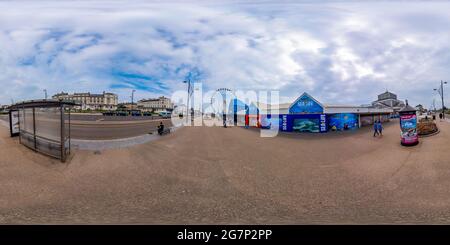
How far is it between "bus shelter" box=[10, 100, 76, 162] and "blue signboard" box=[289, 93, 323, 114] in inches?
564

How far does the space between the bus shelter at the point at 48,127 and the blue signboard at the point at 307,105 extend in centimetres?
1434

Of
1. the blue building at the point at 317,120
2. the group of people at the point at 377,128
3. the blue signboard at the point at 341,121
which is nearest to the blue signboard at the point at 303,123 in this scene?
the blue building at the point at 317,120

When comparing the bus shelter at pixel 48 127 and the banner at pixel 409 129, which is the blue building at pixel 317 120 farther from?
the bus shelter at pixel 48 127

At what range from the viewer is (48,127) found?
6.09 m

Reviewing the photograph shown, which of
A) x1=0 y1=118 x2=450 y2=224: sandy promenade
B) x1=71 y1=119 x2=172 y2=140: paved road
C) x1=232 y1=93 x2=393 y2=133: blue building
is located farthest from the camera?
x1=232 y1=93 x2=393 y2=133: blue building

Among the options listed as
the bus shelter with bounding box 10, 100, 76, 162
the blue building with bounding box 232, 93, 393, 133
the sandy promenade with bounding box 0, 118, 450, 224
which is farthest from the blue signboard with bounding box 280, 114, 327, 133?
the bus shelter with bounding box 10, 100, 76, 162

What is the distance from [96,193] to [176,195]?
143 centimetres

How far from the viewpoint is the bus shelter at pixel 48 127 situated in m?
5.47

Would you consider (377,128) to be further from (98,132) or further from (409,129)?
(98,132)

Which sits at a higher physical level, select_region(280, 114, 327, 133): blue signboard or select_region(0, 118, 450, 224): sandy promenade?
select_region(280, 114, 327, 133): blue signboard

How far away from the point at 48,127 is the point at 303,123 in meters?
11.6

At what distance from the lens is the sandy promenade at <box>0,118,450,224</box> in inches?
126

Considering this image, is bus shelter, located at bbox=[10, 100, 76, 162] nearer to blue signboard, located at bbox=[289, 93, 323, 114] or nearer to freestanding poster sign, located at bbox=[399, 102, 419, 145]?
freestanding poster sign, located at bbox=[399, 102, 419, 145]
